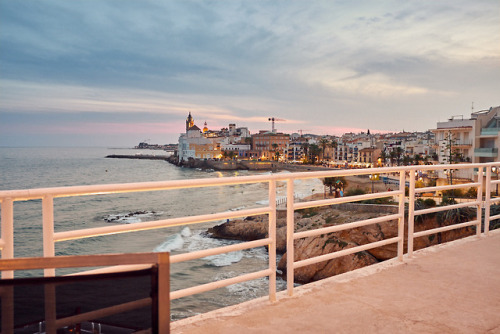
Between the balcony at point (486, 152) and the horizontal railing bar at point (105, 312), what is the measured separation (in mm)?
41444

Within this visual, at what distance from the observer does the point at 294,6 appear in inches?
2447

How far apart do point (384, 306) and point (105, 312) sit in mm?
2528

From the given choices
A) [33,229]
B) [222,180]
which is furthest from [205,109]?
[222,180]

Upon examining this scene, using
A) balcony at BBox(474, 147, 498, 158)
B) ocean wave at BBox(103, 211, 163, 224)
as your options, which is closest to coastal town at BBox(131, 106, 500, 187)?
balcony at BBox(474, 147, 498, 158)

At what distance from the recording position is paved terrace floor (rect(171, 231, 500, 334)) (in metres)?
A: 2.58

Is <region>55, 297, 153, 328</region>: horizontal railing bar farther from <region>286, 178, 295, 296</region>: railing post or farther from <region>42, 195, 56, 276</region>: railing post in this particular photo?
<region>286, 178, 295, 296</region>: railing post

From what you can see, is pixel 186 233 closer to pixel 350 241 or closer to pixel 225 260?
pixel 225 260

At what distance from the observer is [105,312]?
1070mm

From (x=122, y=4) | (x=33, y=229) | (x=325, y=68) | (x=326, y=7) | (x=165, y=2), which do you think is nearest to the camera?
(x=33, y=229)

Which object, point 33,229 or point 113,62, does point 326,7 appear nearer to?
point 33,229

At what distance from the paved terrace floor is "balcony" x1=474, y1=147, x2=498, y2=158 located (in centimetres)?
3742

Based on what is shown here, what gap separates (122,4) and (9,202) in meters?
115

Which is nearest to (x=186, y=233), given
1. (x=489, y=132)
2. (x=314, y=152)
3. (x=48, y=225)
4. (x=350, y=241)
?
(x=350, y=241)

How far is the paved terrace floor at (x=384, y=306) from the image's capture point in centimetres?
258
